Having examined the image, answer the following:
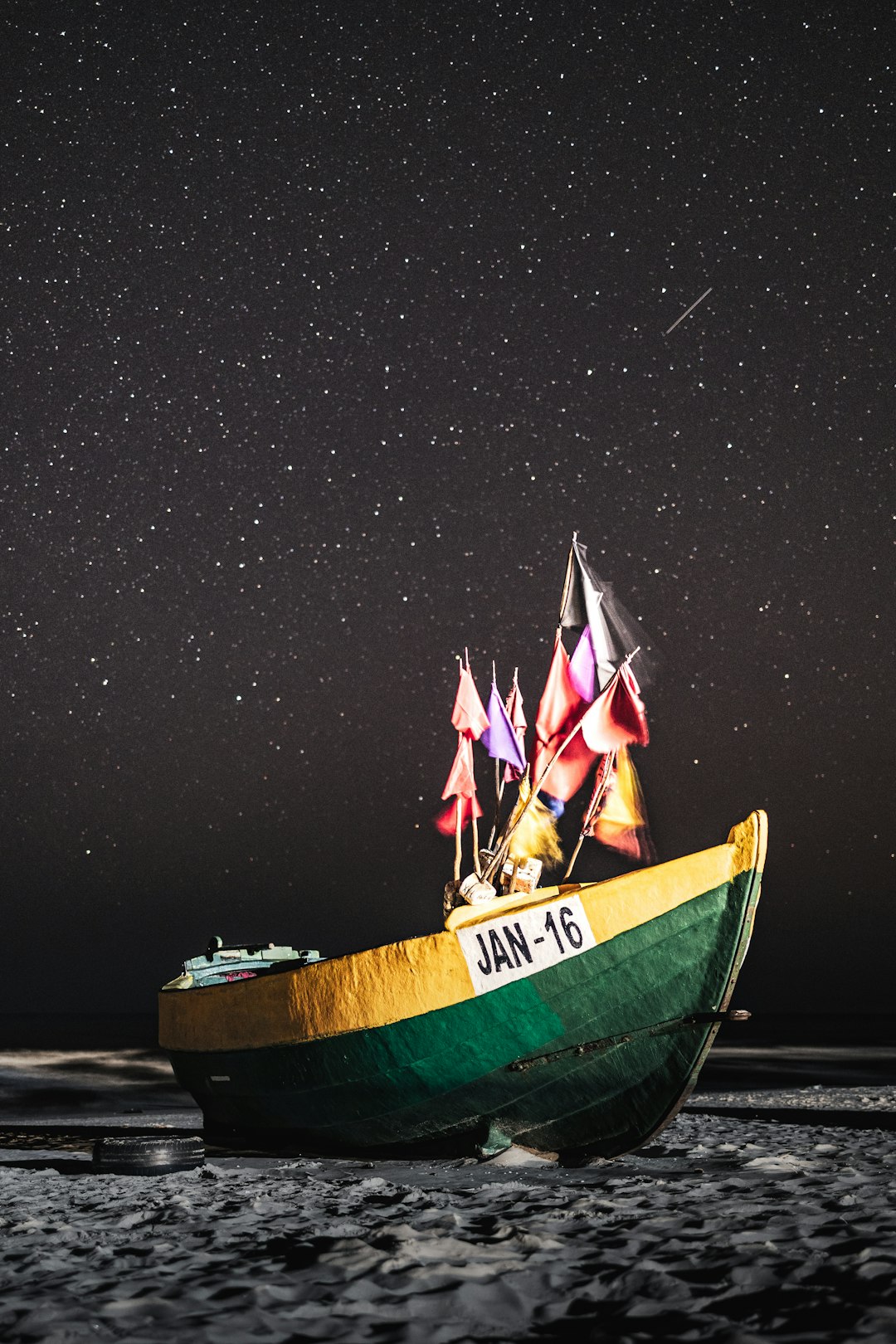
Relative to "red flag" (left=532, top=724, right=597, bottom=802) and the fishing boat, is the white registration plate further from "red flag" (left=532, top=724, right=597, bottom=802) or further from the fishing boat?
"red flag" (left=532, top=724, right=597, bottom=802)

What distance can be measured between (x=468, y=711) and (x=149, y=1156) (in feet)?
22.3

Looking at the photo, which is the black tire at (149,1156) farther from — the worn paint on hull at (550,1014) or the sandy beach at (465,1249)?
the worn paint on hull at (550,1014)

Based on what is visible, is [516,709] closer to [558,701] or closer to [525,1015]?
[558,701]

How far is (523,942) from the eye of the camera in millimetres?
9695

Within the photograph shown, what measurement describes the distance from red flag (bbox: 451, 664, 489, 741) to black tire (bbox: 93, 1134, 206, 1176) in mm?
6343

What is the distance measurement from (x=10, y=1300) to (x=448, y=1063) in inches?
214

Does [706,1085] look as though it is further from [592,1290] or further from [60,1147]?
[592,1290]

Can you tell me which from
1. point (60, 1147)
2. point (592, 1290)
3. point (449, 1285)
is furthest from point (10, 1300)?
point (60, 1147)

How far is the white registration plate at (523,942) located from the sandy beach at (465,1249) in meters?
1.69

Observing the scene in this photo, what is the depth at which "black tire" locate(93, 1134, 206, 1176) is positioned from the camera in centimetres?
1021

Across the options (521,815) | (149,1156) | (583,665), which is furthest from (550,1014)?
(583,665)

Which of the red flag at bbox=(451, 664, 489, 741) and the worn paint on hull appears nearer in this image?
the worn paint on hull

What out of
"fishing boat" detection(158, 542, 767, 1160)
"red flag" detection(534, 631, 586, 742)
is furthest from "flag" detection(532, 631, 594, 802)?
"fishing boat" detection(158, 542, 767, 1160)

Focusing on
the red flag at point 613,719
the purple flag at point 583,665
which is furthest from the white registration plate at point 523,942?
the purple flag at point 583,665
